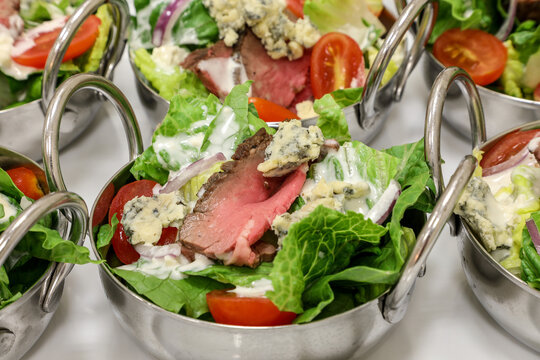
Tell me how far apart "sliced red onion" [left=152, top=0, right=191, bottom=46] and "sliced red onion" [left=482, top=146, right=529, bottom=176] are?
1.08 m

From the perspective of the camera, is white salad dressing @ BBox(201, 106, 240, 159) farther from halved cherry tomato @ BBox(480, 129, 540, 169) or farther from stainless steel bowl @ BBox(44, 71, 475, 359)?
halved cherry tomato @ BBox(480, 129, 540, 169)

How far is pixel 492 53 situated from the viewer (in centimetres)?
196

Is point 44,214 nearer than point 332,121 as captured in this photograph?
Yes

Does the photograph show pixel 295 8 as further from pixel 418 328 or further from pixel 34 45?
pixel 418 328

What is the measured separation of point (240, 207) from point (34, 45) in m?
0.94

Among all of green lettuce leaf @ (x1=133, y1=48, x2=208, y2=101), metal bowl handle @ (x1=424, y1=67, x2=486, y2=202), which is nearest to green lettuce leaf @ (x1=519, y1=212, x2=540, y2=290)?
metal bowl handle @ (x1=424, y1=67, x2=486, y2=202)

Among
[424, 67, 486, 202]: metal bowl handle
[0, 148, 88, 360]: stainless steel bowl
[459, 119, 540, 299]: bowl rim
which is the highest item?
[424, 67, 486, 202]: metal bowl handle

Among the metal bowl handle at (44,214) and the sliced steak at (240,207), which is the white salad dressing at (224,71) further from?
the metal bowl handle at (44,214)

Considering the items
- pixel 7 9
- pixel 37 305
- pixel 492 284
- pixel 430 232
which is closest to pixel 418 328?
pixel 492 284

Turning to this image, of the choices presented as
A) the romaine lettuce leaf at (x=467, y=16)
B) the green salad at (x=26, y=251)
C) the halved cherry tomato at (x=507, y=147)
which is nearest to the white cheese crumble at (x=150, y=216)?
the green salad at (x=26, y=251)

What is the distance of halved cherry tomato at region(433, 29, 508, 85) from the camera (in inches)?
75.4

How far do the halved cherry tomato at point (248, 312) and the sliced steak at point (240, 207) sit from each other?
0.10 meters

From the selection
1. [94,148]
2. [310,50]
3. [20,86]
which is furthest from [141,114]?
[310,50]

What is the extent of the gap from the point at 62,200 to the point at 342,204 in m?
0.54
